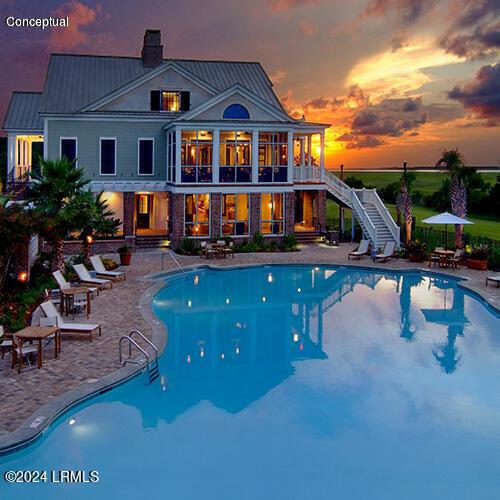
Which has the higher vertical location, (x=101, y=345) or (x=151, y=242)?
(x=151, y=242)

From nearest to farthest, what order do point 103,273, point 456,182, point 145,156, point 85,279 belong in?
point 85,279 < point 103,273 < point 456,182 < point 145,156

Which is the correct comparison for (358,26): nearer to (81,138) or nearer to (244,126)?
(244,126)

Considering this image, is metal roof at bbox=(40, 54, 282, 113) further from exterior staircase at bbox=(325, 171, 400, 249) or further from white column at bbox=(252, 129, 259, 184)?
exterior staircase at bbox=(325, 171, 400, 249)

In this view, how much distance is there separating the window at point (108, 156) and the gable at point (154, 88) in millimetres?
1843

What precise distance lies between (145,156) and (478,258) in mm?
19068

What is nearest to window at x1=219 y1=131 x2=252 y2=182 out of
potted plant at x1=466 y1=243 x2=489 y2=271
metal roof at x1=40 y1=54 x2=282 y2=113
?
metal roof at x1=40 y1=54 x2=282 y2=113

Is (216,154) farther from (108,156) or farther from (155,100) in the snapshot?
(108,156)

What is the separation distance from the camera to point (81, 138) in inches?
1374

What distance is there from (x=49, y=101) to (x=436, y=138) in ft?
108

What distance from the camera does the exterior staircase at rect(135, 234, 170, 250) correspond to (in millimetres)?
33875

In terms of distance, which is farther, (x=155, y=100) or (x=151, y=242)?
(x=155, y=100)


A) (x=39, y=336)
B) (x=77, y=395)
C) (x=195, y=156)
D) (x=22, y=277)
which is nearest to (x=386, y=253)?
(x=195, y=156)

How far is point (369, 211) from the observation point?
36.0m

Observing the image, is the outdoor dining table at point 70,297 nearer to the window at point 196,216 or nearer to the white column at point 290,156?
the window at point 196,216
